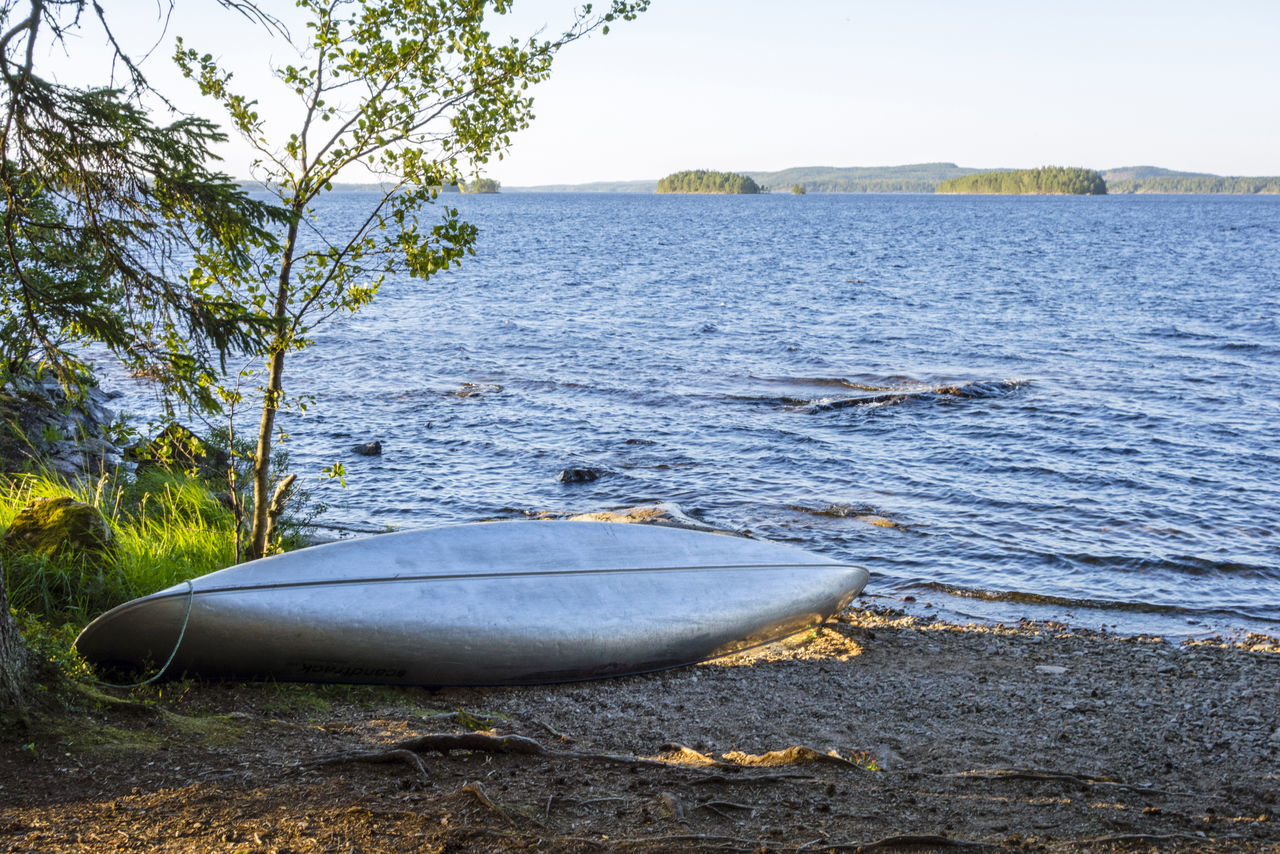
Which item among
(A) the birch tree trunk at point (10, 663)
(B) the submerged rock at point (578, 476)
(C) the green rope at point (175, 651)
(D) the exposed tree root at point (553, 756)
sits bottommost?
(B) the submerged rock at point (578, 476)

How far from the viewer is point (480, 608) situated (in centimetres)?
666

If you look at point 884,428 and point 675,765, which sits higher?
point 675,765

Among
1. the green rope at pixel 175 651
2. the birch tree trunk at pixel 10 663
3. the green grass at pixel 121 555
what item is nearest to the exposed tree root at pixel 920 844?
the birch tree trunk at pixel 10 663

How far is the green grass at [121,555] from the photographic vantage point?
6.45 m

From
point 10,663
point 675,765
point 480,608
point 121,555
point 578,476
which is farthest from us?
point 578,476

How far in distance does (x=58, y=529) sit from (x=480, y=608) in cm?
312

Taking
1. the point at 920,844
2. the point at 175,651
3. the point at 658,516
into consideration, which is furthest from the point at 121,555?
the point at 920,844

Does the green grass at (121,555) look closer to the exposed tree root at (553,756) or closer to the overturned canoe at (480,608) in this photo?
the overturned canoe at (480,608)

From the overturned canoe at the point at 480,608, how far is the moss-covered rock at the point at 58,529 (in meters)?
1.27

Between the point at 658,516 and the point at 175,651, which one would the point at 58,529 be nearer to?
the point at 175,651

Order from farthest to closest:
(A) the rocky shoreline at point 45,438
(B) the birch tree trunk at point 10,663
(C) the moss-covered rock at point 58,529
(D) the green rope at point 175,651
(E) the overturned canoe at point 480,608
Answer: (A) the rocky shoreline at point 45,438, (C) the moss-covered rock at point 58,529, (E) the overturned canoe at point 480,608, (D) the green rope at point 175,651, (B) the birch tree trunk at point 10,663

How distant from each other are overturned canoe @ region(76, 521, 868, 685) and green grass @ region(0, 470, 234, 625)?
904 mm

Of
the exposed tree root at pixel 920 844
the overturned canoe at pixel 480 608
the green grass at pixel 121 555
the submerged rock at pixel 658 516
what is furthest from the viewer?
→ the submerged rock at pixel 658 516

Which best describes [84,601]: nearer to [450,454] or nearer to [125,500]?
[125,500]
